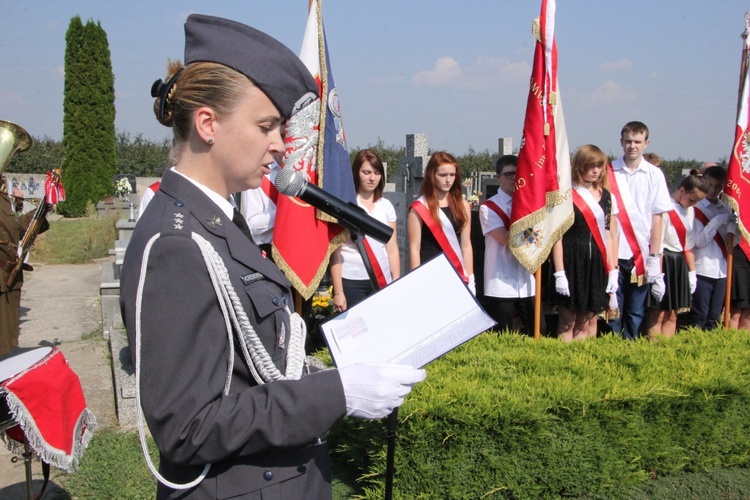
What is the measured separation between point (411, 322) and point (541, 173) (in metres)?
3.98

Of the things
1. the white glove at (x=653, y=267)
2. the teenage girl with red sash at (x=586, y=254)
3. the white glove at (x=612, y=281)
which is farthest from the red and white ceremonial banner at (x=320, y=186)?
the white glove at (x=653, y=267)

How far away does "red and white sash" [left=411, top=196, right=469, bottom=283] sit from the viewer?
5.41m

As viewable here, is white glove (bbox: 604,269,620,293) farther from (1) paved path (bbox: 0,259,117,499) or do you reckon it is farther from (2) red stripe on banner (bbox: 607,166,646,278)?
(1) paved path (bbox: 0,259,117,499)

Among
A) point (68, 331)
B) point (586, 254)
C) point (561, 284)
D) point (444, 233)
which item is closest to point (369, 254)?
point (444, 233)

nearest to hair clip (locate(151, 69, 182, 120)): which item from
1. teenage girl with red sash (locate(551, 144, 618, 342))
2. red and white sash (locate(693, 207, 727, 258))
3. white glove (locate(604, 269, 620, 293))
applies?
teenage girl with red sash (locate(551, 144, 618, 342))

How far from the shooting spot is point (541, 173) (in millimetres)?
5379

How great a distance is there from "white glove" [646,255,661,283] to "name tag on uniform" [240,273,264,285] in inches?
209

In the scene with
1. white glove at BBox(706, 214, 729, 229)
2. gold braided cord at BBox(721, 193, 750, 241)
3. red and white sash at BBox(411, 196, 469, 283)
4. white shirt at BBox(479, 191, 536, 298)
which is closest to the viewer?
red and white sash at BBox(411, 196, 469, 283)

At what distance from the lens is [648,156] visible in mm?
7871

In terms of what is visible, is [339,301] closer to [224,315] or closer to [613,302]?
[613,302]

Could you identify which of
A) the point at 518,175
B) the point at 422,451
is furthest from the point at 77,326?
the point at 422,451

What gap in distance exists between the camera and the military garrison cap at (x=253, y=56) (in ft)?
4.32

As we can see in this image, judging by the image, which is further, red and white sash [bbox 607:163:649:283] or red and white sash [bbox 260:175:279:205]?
red and white sash [bbox 607:163:649:283]

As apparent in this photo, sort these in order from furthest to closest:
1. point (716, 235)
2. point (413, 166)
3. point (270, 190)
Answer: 1. point (413, 166)
2. point (716, 235)
3. point (270, 190)
